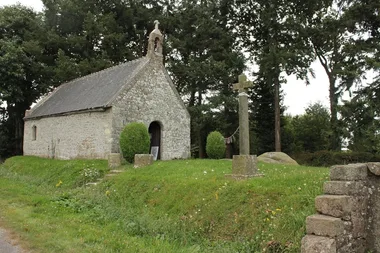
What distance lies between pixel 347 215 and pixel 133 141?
36.6 feet

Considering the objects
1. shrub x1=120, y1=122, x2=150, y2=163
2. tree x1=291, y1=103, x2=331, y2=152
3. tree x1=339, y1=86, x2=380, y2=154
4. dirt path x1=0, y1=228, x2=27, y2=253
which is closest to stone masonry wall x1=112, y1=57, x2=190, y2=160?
shrub x1=120, y1=122, x2=150, y2=163

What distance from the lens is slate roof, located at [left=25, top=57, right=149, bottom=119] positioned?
59.2 feet

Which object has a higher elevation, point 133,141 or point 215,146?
point 133,141

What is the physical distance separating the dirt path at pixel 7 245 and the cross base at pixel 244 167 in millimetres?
5218

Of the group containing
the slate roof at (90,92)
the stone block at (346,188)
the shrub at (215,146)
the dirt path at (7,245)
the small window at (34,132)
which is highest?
the slate roof at (90,92)

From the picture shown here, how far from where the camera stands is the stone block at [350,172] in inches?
202

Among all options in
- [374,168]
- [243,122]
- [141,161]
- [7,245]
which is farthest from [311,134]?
[7,245]

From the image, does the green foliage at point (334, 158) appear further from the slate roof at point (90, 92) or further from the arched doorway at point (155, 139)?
the slate roof at point (90, 92)

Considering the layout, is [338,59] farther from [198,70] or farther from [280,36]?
[198,70]

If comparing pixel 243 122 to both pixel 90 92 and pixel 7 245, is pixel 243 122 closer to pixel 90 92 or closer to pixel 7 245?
pixel 7 245

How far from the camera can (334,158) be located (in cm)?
1952

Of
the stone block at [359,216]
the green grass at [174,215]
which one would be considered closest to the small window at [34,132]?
the green grass at [174,215]

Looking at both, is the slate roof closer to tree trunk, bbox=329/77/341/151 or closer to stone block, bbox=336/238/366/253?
tree trunk, bbox=329/77/341/151

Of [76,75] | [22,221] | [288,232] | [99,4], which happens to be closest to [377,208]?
[288,232]
